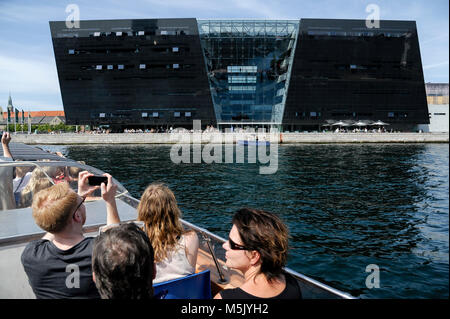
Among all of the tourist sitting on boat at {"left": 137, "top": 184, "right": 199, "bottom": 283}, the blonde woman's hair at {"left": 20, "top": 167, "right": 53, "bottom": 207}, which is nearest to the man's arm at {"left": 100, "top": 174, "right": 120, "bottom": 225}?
the tourist sitting on boat at {"left": 137, "top": 184, "right": 199, "bottom": 283}

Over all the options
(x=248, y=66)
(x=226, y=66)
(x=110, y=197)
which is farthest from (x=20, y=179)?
(x=248, y=66)

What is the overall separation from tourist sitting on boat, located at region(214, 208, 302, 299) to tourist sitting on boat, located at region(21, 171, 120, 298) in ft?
3.60

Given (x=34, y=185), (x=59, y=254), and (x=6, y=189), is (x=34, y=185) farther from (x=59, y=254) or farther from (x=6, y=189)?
(x=59, y=254)

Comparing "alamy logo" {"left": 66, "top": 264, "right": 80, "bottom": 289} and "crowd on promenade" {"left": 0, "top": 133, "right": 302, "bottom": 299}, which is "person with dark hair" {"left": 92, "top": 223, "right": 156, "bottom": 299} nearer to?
"crowd on promenade" {"left": 0, "top": 133, "right": 302, "bottom": 299}

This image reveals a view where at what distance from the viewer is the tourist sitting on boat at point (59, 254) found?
252 centimetres

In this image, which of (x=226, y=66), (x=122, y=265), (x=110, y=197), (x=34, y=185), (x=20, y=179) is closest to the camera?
(x=122, y=265)

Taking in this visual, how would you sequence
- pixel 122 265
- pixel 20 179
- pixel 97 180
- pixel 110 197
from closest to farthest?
pixel 122 265 → pixel 110 197 → pixel 97 180 → pixel 20 179

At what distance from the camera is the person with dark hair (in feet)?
6.15

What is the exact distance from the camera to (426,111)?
81.3 meters

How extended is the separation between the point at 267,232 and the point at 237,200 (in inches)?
506

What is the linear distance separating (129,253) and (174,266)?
4.39ft

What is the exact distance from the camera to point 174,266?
10.3 feet
